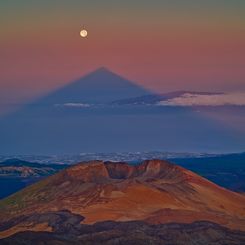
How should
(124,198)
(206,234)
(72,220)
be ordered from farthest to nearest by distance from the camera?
(124,198) → (72,220) → (206,234)

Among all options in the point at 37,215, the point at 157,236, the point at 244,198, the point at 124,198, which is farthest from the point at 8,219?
the point at 244,198

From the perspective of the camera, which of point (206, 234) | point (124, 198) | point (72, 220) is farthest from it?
point (124, 198)

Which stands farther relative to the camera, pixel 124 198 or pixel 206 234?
pixel 124 198

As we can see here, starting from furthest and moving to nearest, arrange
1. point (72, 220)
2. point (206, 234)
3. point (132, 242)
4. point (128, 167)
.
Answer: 1. point (128, 167)
2. point (72, 220)
3. point (206, 234)
4. point (132, 242)

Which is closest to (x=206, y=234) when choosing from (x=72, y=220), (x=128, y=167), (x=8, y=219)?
(x=72, y=220)

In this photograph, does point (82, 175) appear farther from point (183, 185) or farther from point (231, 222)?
point (231, 222)

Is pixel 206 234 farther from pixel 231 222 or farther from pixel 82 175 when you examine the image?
pixel 82 175
